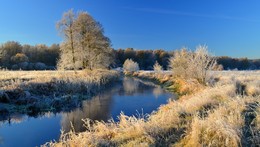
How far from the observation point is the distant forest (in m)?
65.4

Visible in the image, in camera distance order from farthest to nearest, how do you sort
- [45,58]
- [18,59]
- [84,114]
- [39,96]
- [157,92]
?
1. [45,58]
2. [18,59]
3. [157,92]
4. [39,96]
5. [84,114]

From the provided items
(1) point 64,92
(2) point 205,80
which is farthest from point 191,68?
(1) point 64,92

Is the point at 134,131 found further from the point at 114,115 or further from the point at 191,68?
the point at 191,68

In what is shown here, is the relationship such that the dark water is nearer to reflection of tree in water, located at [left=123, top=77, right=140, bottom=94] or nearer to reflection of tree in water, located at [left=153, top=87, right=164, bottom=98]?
reflection of tree in water, located at [left=153, top=87, right=164, bottom=98]

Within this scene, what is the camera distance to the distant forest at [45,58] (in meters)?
65.4

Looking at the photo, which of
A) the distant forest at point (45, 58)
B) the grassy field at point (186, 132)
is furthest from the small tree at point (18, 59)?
the grassy field at point (186, 132)

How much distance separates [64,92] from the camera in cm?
2172

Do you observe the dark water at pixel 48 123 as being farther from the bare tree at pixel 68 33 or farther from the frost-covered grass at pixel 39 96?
the bare tree at pixel 68 33

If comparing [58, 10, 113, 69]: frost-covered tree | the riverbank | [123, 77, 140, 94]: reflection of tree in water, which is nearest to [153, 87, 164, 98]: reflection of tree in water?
[123, 77, 140, 94]: reflection of tree in water

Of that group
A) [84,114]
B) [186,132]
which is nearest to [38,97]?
[84,114]

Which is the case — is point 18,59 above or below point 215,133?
above

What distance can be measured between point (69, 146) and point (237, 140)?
14.3 ft

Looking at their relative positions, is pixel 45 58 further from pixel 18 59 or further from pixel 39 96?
pixel 39 96

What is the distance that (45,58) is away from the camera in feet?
249
